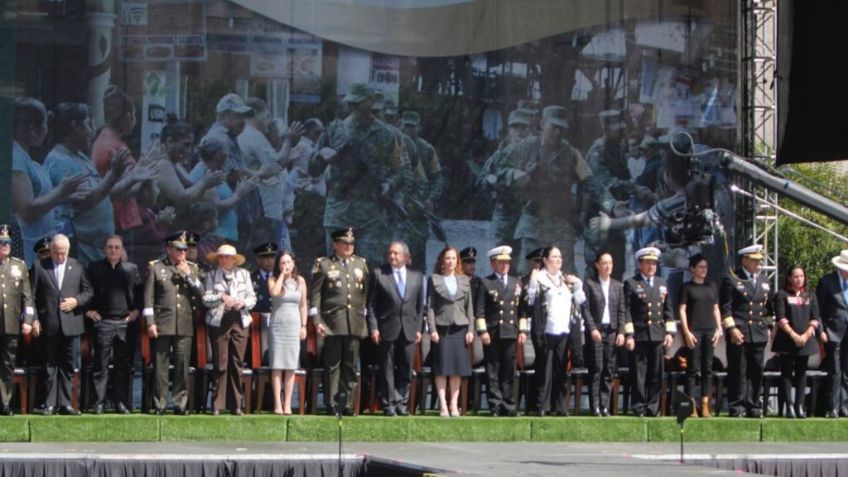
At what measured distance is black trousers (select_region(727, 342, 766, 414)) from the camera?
46.6 ft

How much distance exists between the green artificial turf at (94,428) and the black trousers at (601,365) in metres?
3.70

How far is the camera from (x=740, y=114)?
16.7 metres

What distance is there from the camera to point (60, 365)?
41.3 feet

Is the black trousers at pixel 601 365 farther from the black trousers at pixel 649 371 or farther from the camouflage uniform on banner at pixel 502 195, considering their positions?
the camouflage uniform on banner at pixel 502 195

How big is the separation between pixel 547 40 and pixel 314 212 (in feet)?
9.44

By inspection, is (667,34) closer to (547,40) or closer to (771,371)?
(547,40)

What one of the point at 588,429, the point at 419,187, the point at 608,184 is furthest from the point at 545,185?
the point at 588,429

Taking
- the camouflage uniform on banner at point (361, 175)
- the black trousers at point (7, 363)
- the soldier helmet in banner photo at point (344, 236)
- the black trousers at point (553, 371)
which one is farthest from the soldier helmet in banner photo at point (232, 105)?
the black trousers at point (553, 371)

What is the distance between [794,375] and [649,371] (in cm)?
137

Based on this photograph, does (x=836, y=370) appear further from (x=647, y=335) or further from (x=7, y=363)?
(x=7, y=363)

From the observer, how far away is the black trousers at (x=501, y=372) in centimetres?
1355

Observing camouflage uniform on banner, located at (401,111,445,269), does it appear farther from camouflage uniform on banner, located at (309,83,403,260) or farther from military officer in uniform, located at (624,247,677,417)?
military officer in uniform, located at (624,247,677,417)

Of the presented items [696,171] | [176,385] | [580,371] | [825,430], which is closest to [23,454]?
[176,385]

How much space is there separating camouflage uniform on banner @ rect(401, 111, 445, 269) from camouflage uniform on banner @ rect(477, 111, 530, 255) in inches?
18.0
